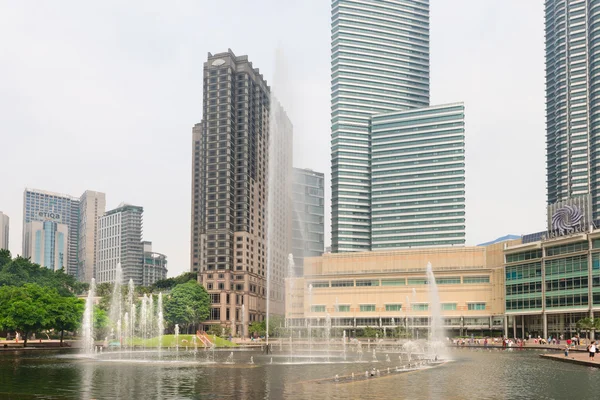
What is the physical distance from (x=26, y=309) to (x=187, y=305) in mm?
66182

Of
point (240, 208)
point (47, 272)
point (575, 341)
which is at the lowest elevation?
point (575, 341)

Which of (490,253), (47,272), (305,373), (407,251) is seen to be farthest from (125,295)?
(305,373)

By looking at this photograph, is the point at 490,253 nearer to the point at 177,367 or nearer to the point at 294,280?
the point at 294,280

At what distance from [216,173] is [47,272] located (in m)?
54.3

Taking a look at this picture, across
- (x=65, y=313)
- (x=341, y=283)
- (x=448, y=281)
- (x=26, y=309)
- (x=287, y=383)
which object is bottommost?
(x=287, y=383)

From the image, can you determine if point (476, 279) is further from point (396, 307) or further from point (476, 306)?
point (396, 307)

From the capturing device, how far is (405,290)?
163375 mm

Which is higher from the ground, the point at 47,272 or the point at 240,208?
the point at 240,208

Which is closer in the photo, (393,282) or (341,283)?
(393,282)

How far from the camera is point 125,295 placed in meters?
159

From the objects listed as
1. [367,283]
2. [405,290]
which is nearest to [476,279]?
[405,290]

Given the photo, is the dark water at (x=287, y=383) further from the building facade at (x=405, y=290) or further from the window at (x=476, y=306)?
the window at (x=476, y=306)

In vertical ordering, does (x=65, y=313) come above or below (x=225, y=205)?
below

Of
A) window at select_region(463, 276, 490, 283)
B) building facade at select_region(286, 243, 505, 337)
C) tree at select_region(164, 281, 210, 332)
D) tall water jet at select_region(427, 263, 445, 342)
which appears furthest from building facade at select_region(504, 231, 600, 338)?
tree at select_region(164, 281, 210, 332)
